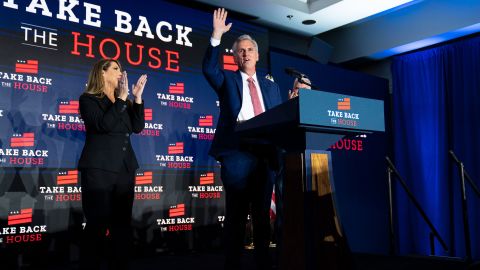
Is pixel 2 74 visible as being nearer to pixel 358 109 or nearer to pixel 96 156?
pixel 96 156

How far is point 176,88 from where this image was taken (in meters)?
4.29

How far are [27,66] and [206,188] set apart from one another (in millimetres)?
1926

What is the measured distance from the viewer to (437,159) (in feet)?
18.1

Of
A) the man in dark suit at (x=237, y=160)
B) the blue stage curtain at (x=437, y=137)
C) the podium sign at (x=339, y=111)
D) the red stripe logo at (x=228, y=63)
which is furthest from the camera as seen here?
the blue stage curtain at (x=437, y=137)

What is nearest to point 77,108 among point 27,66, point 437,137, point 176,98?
point 27,66

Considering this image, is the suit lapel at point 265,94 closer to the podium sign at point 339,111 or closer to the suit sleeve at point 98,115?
the podium sign at point 339,111

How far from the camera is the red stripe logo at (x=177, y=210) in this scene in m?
4.09

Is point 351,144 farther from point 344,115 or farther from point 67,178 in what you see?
point 344,115

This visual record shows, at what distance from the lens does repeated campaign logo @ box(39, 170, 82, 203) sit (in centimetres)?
349

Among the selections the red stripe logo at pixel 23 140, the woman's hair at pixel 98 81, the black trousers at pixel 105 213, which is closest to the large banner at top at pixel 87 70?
the red stripe logo at pixel 23 140

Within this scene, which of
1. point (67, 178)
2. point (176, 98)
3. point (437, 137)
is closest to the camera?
point (67, 178)

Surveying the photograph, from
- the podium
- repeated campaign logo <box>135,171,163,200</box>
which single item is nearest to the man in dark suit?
the podium

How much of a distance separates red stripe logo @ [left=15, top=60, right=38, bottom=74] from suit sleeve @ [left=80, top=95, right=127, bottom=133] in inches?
63.3

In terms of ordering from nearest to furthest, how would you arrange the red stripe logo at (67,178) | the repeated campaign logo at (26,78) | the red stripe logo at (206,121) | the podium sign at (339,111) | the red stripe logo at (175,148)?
the podium sign at (339,111) → the repeated campaign logo at (26,78) → the red stripe logo at (67,178) → the red stripe logo at (175,148) → the red stripe logo at (206,121)
